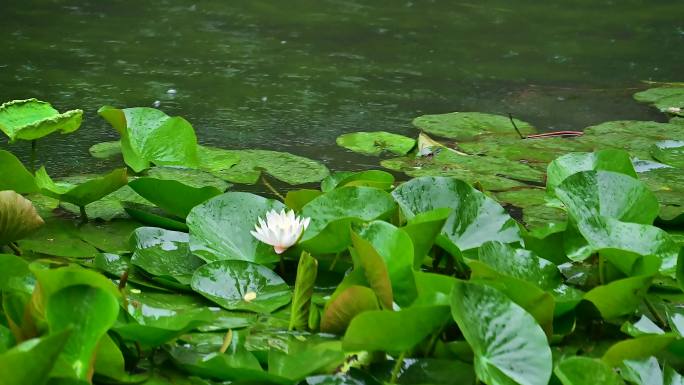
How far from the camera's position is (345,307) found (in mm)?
1027

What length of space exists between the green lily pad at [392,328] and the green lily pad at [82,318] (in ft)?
0.73

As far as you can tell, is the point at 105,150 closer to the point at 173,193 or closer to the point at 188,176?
the point at 188,176

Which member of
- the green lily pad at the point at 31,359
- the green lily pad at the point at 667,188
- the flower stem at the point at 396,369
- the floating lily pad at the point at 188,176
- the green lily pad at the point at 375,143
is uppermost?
the green lily pad at the point at 31,359

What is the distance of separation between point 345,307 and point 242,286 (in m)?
0.18

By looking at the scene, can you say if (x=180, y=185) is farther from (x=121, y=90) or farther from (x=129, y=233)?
(x=121, y=90)

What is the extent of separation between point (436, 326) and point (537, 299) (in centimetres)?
13

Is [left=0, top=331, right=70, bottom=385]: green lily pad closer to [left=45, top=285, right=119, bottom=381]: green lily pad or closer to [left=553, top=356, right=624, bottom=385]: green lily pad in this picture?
[left=45, top=285, right=119, bottom=381]: green lily pad

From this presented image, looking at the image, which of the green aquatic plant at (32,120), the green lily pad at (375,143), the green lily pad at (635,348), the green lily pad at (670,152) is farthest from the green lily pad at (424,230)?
the green lily pad at (670,152)

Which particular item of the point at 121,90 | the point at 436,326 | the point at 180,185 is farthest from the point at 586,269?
the point at 121,90

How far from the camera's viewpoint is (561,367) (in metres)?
0.92

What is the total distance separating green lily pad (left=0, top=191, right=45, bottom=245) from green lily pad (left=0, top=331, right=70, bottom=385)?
405mm

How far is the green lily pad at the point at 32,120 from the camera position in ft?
4.61

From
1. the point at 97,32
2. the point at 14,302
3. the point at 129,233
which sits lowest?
the point at 97,32

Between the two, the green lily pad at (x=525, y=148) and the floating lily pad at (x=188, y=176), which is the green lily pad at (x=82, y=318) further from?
the green lily pad at (x=525, y=148)
